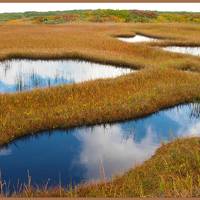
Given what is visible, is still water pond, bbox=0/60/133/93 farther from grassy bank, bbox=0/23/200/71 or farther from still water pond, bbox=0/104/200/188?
still water pond, bbox=0/104/200/188

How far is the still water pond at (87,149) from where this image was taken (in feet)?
38.5

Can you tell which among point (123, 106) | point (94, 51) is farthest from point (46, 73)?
point (123, 106)

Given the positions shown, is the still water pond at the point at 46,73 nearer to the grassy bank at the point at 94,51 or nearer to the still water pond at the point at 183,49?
the grassy bank at the point at 94,51

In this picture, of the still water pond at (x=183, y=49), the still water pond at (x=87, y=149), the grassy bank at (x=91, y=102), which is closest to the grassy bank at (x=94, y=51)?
the still water pond at (x=183, y=49)

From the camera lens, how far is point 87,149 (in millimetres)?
13648

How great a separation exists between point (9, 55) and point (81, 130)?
614 inches

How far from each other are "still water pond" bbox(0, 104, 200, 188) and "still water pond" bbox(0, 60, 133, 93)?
22.9 feet

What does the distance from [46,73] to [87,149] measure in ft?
37.7

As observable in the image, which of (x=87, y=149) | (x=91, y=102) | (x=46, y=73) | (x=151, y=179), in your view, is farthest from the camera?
(x=46, y=73)

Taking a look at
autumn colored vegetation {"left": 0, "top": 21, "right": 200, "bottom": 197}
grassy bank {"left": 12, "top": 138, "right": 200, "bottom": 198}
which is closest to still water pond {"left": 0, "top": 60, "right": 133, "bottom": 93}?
autumn colored vegetation {"left": 0, "top": 21, "right": 200, "bottom": 197}

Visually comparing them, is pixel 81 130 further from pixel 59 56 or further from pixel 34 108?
pixel 59 56

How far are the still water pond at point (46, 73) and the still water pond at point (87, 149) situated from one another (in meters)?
6.97

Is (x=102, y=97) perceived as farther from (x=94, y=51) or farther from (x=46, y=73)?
(x=94, y=51)

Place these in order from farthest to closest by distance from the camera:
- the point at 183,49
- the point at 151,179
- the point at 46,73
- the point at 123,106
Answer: the point at 183,49
the point at 46,73
the point at 123,106
the point at 151,179
